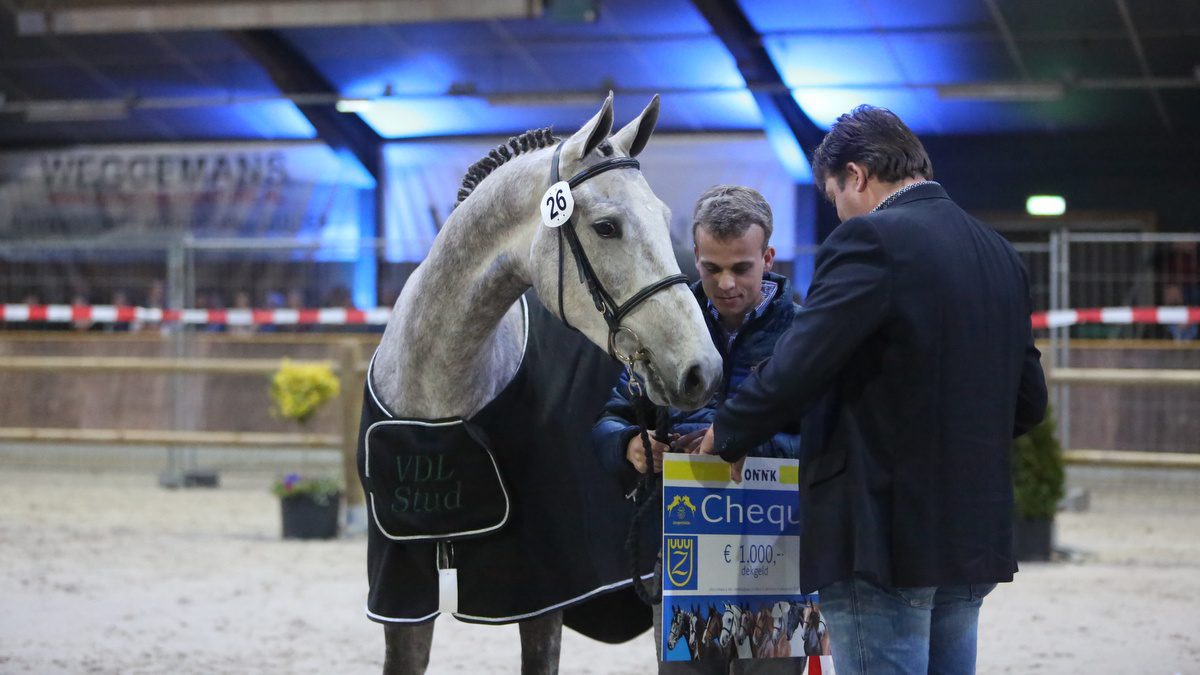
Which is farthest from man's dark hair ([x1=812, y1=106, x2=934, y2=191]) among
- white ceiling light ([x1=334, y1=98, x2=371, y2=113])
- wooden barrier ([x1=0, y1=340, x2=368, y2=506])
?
white ceiling light ([x1=334, y1=98, x2=371, y2=113])

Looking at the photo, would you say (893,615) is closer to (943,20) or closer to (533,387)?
(533,387)

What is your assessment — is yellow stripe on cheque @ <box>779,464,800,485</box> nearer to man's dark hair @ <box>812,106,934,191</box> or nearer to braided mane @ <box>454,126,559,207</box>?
man's dark hair @ <box>812,106,934,191</box>

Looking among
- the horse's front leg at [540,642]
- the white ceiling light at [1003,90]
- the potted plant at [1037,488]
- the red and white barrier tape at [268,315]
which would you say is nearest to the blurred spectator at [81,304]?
the red and white barrier tape at [268,315]

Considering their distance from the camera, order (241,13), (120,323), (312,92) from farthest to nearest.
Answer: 1. (312,92)
2. (241,13)
3. (120,323)

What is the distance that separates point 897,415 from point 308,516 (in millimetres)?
5288

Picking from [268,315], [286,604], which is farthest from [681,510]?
[268,315]

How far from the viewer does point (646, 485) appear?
217 cm

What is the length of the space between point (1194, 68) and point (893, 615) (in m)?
9.88

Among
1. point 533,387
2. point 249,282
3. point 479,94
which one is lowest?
point 533,387

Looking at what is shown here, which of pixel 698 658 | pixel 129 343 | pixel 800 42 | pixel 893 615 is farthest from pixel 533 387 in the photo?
pixel 800 42

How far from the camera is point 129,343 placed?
9531 mm

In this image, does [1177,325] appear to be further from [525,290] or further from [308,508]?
[525,290]

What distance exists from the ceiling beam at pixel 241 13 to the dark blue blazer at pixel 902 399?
344 inches

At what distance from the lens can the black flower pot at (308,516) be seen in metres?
6.58
